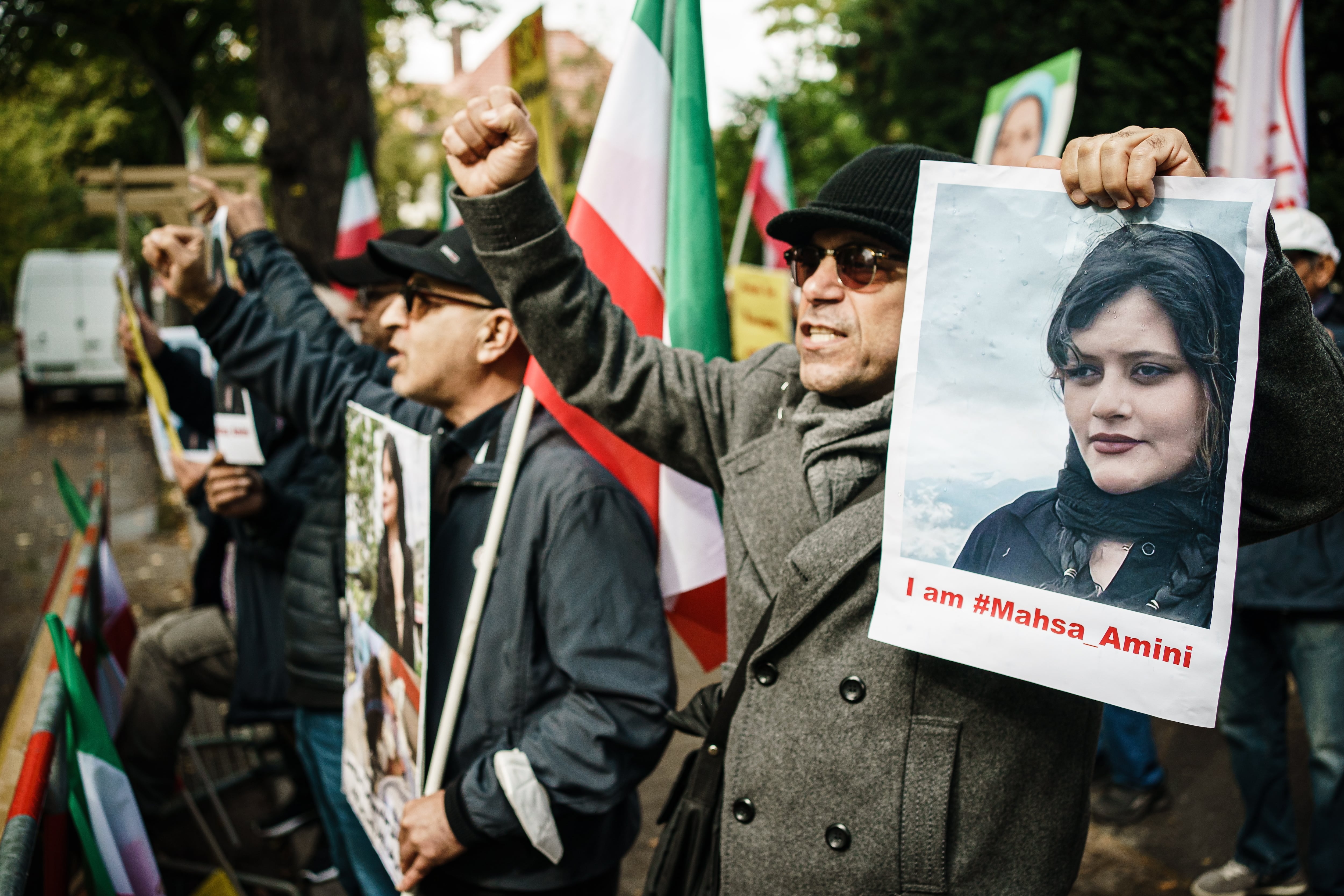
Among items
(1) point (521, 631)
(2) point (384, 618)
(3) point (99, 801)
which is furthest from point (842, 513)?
(3) point (99, 801)

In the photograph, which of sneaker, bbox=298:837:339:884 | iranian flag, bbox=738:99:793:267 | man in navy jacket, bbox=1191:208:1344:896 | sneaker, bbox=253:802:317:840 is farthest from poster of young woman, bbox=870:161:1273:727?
iranian flag, bbox=738:99:793:267

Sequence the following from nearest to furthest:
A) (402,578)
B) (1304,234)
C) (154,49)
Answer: (402,578)
(1304,234)
(154,49)

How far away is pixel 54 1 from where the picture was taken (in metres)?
14.5

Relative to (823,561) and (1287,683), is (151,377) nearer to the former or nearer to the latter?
(823,561)

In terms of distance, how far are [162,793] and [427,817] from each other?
2.03 metres

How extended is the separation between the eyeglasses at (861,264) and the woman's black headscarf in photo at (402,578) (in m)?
0.86

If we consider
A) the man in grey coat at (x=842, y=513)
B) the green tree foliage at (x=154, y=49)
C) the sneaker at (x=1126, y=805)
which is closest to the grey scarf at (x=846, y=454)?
the man in grey coat at (x=842, y=513)

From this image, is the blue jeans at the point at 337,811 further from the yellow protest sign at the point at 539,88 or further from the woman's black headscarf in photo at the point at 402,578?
the yellow protest sign at the point at 539,88

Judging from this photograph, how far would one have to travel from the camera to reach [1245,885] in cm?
327

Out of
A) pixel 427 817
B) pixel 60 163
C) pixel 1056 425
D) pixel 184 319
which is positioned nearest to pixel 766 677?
pixel 1056 425

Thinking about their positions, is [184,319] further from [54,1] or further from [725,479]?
A: [54,1]

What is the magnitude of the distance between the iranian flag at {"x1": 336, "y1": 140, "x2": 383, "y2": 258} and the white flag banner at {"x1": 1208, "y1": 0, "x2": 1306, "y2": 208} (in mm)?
3986

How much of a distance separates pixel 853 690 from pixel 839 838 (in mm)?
222

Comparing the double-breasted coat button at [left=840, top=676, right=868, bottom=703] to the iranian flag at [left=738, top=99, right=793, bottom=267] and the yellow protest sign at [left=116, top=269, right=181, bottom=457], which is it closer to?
the yellow protest sign at [left=116, top=269, right=181, bottom=457]
